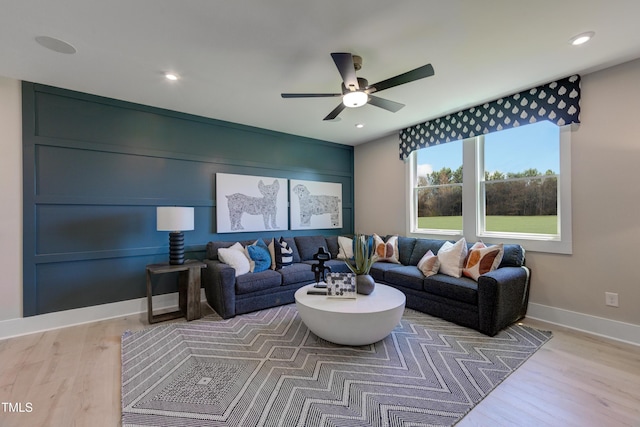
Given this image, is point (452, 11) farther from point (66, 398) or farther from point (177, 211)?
point (66, 398)

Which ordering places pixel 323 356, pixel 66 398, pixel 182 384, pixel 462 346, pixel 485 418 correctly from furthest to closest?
pixel 462 346, pixel 323 356, pixel 182 384, pixel 66 398, pixel 485 418

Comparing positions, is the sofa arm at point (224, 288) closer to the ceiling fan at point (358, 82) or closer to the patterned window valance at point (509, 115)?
the ceiling fan at point (358, 82)

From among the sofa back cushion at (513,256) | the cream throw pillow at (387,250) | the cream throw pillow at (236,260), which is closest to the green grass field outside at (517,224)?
the sofa back cushion at (513,256)

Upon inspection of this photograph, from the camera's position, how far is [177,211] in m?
3.18

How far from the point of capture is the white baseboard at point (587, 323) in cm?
254

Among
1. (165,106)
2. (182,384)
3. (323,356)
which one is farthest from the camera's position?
(165,106)

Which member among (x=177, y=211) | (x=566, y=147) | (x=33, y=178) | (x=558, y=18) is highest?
(x=558, y=18)

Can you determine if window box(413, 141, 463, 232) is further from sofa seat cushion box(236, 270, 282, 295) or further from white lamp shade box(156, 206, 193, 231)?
white lamp shade box(156, 206, 193, 231)

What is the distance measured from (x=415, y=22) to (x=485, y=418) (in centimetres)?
266

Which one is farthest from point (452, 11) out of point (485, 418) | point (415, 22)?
point (485, 418)

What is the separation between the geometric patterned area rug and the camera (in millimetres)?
1662

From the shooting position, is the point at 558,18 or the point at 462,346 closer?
the point at 558,18

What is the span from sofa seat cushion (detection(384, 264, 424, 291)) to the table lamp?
2.63 meters

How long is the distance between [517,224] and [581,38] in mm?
2003
